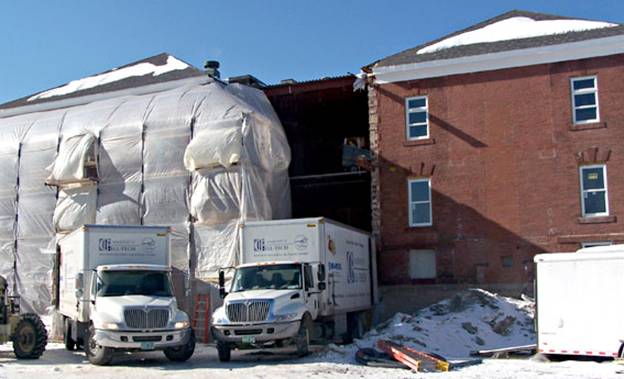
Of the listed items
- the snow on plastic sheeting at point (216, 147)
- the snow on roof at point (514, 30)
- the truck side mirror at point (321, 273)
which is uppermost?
the snow on roof at point (514, 30)

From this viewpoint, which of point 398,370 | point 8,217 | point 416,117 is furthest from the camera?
point 8,217

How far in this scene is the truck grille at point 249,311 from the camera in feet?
62.5

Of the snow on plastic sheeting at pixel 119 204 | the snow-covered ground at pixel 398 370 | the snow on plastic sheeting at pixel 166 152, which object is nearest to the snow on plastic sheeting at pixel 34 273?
the snow on plastic sheeting at pixel 119 204

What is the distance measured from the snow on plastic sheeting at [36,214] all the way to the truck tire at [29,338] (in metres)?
11.1

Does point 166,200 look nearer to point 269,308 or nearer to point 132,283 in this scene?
point 132,283

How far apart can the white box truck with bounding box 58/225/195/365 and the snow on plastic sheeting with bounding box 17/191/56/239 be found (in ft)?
28.8

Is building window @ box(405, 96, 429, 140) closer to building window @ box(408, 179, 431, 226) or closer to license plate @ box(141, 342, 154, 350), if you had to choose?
building window @ box(408, 179, 431, 226)

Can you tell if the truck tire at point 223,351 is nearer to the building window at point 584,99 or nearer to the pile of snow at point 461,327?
the pile of snow at point 461,327

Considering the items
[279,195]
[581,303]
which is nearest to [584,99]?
[279,195]

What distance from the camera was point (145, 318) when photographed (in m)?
19.0

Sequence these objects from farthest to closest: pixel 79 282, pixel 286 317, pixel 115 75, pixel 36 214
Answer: pixel 115 75
pixel 36 214
pixel 79 282
pixel 286 317

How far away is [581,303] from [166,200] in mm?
16347

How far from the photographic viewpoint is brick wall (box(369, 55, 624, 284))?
1106 inches

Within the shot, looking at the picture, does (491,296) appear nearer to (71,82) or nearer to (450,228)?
(450,228)
